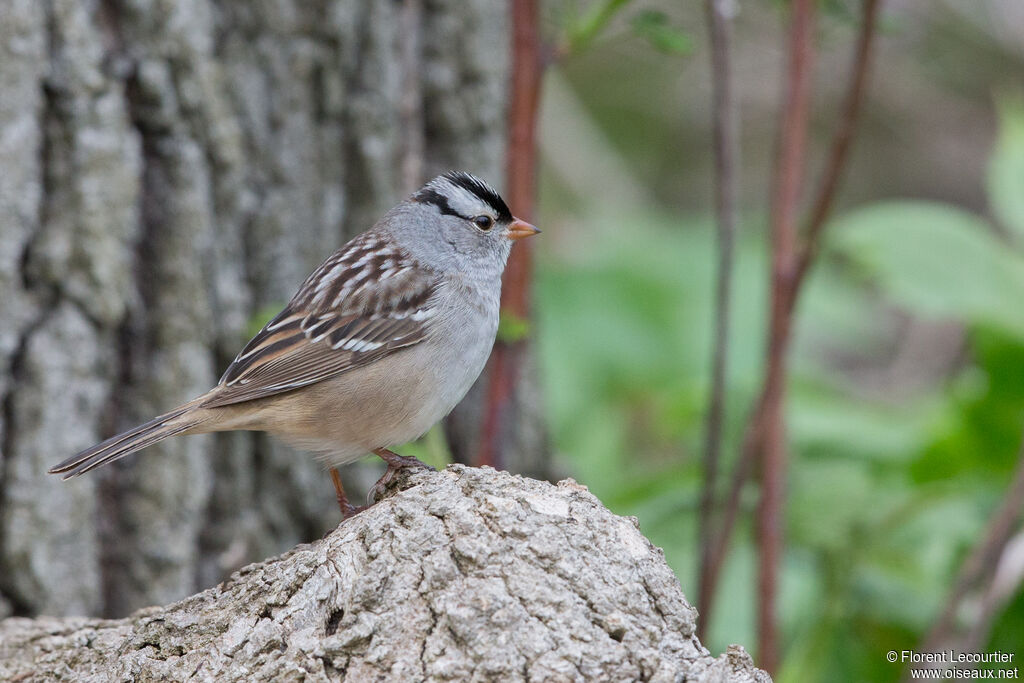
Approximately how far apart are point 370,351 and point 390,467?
1.30 feet

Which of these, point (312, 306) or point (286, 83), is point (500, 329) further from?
point (286, 83)

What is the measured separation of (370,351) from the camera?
3.45 meters

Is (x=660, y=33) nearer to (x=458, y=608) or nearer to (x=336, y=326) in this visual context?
(x=336, y=326)

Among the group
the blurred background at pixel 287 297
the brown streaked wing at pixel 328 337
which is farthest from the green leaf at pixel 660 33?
the brown streaked wing at pixel 328 337

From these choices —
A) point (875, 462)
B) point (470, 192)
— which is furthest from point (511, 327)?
point (875, 462)

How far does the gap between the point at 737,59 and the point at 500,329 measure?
6.68 meters

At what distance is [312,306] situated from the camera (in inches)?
140

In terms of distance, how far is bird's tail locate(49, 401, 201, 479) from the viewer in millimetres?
2984

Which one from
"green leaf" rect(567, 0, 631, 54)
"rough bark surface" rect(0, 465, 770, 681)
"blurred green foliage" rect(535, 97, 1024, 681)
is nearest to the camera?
"rough bark surface" rect(0, 465, 770, 681)

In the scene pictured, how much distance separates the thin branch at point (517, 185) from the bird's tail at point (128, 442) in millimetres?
876

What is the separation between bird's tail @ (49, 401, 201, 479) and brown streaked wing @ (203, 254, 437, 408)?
0.45 ft

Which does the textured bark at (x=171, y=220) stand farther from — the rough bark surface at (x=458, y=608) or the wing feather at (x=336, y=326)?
the rough bark surface at (x=458, y=608)

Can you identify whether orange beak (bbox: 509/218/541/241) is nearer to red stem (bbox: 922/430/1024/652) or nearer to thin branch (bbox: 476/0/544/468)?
thin branch (bbox: 476/0/544/468)

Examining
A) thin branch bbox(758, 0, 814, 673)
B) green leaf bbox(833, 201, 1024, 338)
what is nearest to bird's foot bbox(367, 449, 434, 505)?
thin branch bbox(758, 0, 814, 673)
